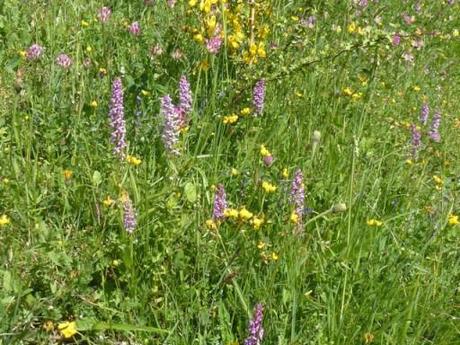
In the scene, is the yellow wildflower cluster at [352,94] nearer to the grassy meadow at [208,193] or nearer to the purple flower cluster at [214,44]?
the grassy meadow at [208,193]

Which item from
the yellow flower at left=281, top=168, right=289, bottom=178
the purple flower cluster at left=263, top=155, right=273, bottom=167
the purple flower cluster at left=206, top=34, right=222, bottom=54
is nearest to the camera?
the yellow flower at left=281, top=168, right=289, bottom=178

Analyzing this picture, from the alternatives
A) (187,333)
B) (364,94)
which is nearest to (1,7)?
(364,94)

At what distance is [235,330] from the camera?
1.92 meters

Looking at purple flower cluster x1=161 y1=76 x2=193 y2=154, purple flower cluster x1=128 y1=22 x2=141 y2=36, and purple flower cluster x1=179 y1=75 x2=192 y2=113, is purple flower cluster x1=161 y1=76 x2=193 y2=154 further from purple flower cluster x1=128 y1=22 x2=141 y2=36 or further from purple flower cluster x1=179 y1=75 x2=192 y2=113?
purple flower cluster x1=128 y1=22 x2=141 y2=36

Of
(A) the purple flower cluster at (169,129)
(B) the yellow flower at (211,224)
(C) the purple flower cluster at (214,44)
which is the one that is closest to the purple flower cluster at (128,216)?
(B) the yellow flower at (211,224)

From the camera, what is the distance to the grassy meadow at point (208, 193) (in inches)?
73.6

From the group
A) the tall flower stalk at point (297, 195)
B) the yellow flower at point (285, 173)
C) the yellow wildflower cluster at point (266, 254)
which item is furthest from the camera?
the yellow flower at point (285, 173)

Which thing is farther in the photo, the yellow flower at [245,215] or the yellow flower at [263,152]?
the yellow flower at [263,152]

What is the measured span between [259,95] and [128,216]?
1.02 m

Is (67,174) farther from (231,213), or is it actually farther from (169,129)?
(231,213)

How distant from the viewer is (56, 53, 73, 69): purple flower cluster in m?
2.83

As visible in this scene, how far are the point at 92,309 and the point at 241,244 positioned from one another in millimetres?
485

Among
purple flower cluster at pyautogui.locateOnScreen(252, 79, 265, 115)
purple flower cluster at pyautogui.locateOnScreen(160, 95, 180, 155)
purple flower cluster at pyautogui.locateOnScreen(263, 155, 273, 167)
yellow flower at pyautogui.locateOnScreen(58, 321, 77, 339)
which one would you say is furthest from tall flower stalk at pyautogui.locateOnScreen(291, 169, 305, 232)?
yellow flower at pyautogui.locateOnScreen(58, 321, 77, 339)

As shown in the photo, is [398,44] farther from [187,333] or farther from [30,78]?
[187,333]
